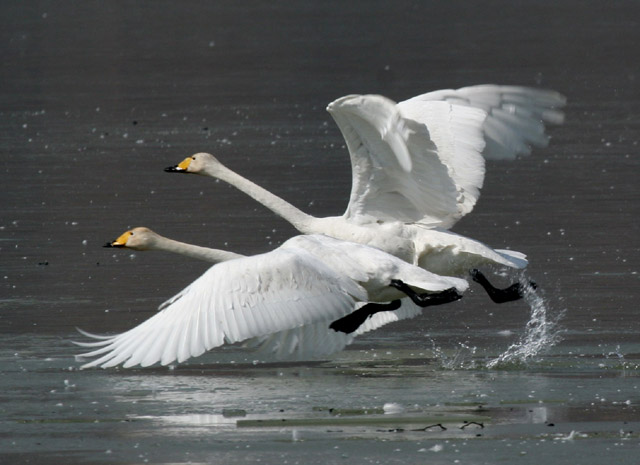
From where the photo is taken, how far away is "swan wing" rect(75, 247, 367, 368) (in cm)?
786

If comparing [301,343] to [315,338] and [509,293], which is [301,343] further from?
[509,293]

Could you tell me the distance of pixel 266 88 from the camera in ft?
71.7

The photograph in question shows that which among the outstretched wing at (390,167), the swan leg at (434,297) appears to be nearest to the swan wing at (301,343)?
the swan leg at (434,297)

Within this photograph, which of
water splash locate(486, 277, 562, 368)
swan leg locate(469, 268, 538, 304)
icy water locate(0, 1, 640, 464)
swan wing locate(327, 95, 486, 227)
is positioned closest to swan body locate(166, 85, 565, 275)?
swan wing locate(327, 95, 486, 227)

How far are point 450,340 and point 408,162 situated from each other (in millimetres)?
1054

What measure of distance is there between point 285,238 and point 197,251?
2.46 meters

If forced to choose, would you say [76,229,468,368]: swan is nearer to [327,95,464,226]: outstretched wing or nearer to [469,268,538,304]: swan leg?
[327,95,464,226]: outstretched wing

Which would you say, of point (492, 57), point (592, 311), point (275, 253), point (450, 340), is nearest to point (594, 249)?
point (592, 311)

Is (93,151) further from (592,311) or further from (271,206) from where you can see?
(592,311)

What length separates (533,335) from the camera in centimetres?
898

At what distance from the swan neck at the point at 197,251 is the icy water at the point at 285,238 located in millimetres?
401

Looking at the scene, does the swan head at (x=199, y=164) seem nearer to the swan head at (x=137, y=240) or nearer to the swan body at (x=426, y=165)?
the swan body at (x=426, y=165)

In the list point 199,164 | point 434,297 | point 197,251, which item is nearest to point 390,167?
point 434,297

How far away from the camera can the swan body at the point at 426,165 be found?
30.6 feet
